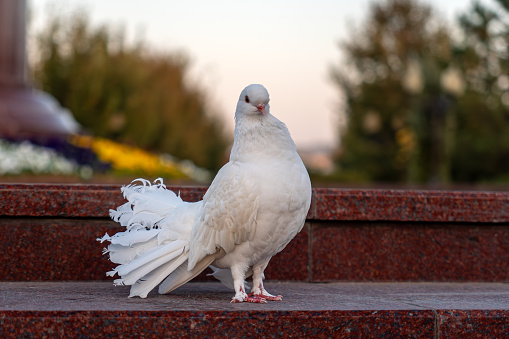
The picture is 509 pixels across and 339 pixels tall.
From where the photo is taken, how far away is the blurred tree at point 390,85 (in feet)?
76.2

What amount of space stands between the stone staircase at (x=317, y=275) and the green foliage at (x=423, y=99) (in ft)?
49.8

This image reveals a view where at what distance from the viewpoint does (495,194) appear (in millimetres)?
5051

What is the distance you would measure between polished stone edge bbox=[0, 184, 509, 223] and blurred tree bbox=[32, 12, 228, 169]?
14.2 m

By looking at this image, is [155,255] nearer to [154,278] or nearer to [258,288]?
[154,278]

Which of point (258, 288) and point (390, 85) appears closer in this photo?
point (258, 288)

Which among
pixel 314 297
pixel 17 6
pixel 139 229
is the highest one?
pixel 17 6

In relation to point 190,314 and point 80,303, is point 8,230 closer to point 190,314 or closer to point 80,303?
point 80,303

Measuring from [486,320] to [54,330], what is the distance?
2039mm

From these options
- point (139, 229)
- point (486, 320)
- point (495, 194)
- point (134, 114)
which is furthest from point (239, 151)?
point (134, 114)

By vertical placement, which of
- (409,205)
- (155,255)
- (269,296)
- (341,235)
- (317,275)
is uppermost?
(409,205)

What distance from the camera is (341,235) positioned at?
493 centimetres

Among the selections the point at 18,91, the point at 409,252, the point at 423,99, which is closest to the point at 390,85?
the point at 423,99

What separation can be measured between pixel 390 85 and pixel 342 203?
33.8 meters

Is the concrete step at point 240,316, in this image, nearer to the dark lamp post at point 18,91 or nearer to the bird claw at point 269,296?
the bird claw at point 269,296
